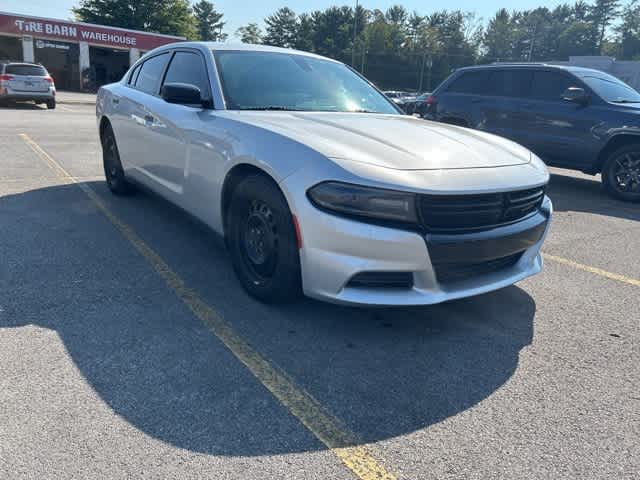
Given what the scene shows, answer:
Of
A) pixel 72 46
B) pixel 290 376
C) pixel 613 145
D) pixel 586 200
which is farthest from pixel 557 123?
pixel 72 46

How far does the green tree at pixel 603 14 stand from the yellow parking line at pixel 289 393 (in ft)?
408

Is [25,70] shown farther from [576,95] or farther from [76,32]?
[76,32]

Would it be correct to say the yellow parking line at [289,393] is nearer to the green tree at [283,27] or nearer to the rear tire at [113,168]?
the rear tire at [113,168]

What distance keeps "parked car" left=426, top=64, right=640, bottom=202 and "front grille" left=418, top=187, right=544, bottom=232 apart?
5212 millimetres

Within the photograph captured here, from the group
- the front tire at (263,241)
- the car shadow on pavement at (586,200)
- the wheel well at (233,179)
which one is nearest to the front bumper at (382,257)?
the front tire at (263,241)

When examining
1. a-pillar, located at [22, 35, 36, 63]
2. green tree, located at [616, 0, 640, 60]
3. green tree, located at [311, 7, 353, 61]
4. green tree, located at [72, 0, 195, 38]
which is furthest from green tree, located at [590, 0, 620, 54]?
a-pillar, located at [22, 35, 36, 63]

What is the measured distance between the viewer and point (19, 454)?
1971 millimetres

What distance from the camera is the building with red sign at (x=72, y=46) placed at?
3156cm

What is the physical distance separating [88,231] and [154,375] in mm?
2596

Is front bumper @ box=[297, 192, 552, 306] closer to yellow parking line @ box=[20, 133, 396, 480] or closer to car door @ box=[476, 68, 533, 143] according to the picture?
yellow parking line @ box=[20, 133, 396, 480]

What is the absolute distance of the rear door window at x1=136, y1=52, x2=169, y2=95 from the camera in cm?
484

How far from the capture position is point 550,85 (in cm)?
815

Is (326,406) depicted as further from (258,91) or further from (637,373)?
(258,91)

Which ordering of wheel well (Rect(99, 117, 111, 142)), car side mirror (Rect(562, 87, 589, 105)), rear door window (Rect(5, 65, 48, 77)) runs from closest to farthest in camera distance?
wheel well (Rect(99, 117, 111, 142)), car side mirror (Rect(562, 87, 589, 105)), rear door window (Rect(5, 65, 48, 77))
